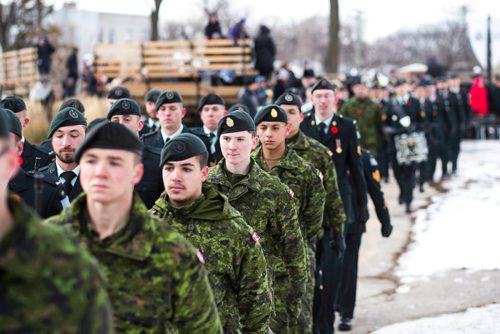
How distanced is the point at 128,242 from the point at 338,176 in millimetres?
5521

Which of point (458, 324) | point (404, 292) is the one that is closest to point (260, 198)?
point (458, 324)

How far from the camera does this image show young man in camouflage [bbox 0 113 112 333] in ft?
7.52

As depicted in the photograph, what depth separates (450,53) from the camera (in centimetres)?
7812

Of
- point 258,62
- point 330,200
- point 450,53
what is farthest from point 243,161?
point 450,53

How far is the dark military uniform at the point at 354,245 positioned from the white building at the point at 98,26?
73906 millimetres

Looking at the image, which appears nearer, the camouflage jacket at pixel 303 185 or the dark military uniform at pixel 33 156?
the camouflage jacket at pixel 303 185

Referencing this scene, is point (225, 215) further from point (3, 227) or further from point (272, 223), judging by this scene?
point (3, 227)

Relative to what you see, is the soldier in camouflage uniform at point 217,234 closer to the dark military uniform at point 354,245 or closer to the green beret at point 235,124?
the green beret at point 235,124

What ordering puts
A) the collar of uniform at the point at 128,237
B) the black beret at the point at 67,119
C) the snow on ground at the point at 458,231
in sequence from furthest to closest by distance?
the snow on ground at the point at 458,231
the black beret at the point at 67,119
the collar of uniform at the point at 128,237

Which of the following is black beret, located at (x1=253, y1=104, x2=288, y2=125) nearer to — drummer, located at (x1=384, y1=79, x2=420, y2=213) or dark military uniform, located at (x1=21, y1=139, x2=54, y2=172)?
dark military uniform, located at (x1=21, y1=139, x2=54, y2=172)

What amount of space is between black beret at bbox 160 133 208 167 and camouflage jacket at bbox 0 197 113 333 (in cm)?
208

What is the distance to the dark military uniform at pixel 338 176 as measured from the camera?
8.19m

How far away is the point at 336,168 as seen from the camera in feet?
28.1

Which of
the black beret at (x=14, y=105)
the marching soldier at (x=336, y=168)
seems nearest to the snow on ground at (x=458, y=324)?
the marching soldier at (x=336, y=168)
